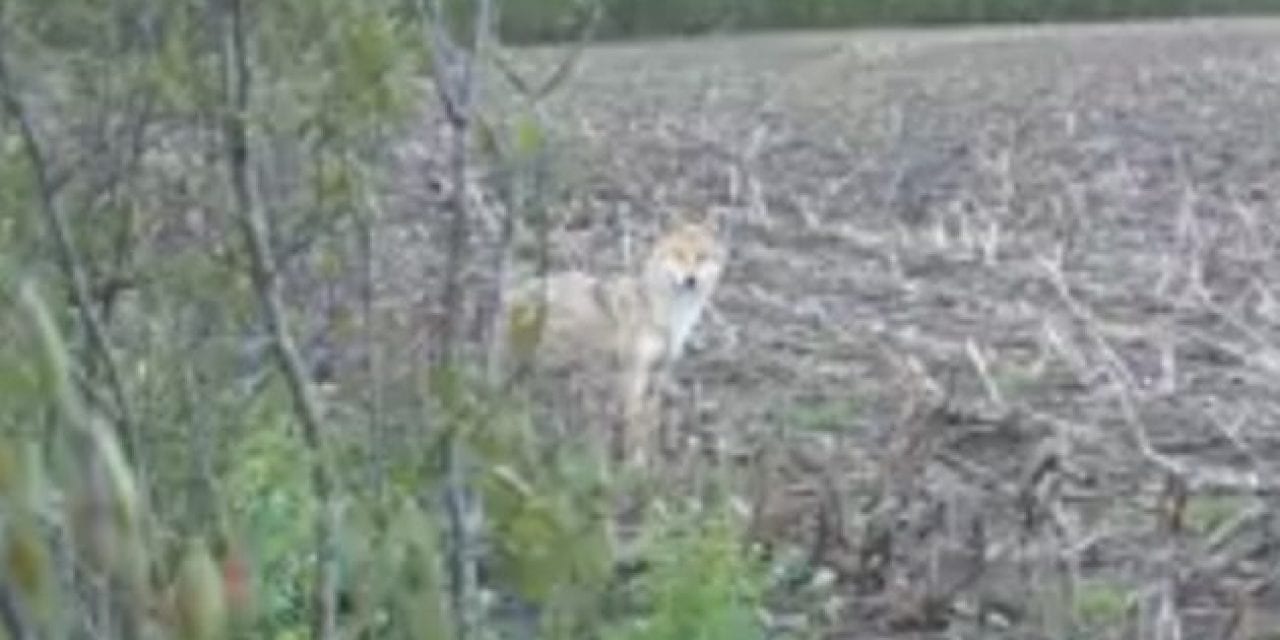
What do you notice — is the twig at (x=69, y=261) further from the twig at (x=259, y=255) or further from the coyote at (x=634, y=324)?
the coyote at (x=634, y=324)

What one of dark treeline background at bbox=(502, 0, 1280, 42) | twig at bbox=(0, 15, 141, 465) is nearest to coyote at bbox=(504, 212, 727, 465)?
twig at bbox=(0, 15, 141, 465)

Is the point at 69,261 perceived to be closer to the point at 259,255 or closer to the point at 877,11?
the point at 259,255

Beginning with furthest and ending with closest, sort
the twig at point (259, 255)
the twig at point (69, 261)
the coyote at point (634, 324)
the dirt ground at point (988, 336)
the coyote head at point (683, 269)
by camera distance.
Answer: the coyote head at point (683, 269), the coyote at point (634, 324), the dirt ground at point (988, 336), the twig at point (259, 255), the twig at point (69, 261)

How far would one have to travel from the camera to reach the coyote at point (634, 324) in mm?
10438

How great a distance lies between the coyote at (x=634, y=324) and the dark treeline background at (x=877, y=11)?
2489 cm

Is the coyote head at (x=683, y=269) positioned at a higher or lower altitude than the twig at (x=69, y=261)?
lower

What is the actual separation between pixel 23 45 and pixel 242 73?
524 mm

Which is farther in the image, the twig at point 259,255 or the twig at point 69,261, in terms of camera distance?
the twig at point 259,255

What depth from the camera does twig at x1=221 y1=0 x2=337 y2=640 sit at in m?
4.31

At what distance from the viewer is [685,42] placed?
120ft

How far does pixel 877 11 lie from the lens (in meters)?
39.8

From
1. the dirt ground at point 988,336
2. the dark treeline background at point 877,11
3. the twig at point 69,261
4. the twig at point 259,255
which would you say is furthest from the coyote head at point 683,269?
the dark treeline background at point 877,11

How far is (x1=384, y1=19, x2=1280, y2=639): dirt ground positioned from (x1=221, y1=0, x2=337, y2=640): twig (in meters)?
1.78

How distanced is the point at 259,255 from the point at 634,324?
713 cm
